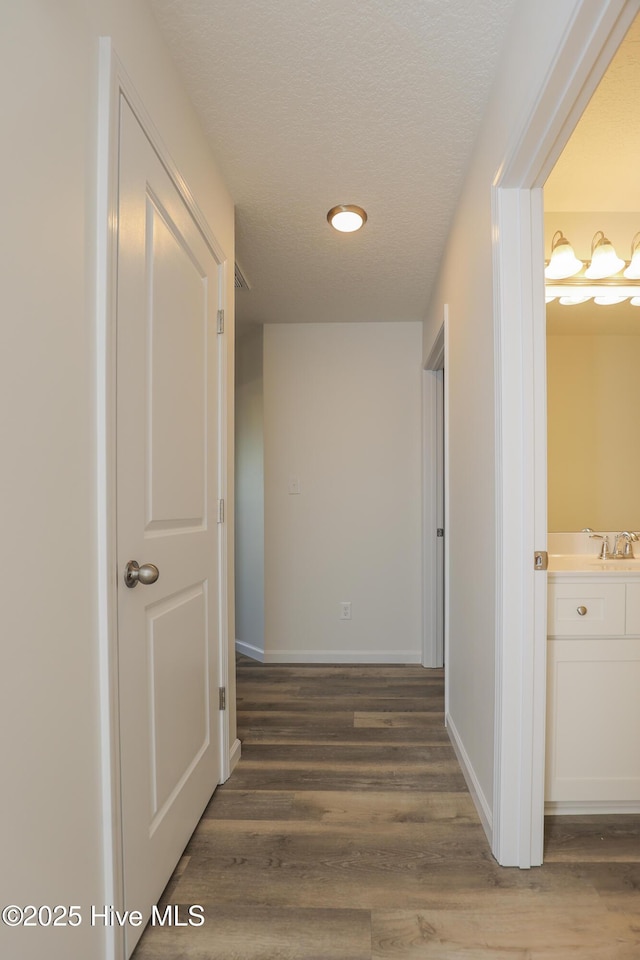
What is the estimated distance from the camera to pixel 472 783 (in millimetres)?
2086

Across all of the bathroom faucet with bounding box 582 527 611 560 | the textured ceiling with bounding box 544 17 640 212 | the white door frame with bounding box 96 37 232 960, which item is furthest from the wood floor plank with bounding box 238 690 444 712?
the textured ceiling with bounding box 544 17 640 212

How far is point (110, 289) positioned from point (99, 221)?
0.44 feet

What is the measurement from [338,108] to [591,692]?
6.76ft

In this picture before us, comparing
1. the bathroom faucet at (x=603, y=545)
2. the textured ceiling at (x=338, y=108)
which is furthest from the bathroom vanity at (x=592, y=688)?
the textured ceiling at (x=338, y=108)

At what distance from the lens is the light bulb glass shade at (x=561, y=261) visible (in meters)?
2.27

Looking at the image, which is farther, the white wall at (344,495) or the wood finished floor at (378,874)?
the white wall at (344,495)

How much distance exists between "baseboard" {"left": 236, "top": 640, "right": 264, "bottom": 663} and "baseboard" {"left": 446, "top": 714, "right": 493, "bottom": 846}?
5.36ft

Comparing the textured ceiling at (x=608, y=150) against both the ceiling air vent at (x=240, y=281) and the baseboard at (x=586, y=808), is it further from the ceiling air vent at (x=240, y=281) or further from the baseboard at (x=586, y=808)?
the baseboard at (x=586, y=808)

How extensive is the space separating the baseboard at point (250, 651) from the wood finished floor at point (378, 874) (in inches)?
55.4

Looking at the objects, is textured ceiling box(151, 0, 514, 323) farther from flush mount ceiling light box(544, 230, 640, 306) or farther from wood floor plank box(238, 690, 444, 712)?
wood floor plank box(238, 690, 444, 712)

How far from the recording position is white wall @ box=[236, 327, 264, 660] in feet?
13.2

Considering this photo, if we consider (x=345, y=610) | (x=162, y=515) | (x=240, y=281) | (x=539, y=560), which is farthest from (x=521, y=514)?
(x=345, y=610)

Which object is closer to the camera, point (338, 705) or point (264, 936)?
point (264, 936)

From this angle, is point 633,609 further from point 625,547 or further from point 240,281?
point 240,281
